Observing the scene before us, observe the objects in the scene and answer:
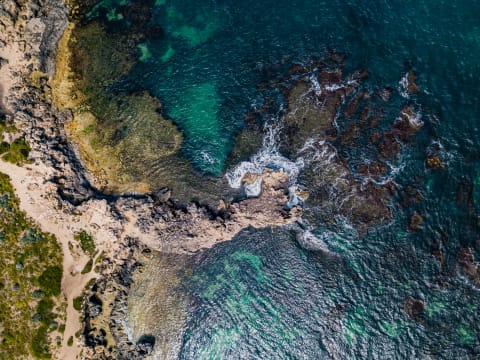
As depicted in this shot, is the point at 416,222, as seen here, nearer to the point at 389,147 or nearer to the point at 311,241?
the point at 389,147

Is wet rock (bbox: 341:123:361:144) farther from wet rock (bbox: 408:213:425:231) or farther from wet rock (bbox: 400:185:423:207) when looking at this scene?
wet rock (bbox: 408:213:425:231)

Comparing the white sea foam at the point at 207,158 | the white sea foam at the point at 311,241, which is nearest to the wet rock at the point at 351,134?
the white sea foam at the point at 311,241

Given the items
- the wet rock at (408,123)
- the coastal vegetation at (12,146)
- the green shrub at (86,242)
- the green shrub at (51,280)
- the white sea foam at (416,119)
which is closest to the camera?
the green shrub at (51,280)

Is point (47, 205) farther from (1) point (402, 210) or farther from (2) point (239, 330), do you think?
(1) point (402, 210)

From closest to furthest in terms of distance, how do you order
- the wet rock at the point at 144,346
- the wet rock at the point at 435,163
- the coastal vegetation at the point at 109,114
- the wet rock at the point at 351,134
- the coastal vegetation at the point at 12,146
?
the wet rock at the point at 144,346 → the coastal vegetation at the point at 12,146 → the wet rock at the point at 435,163 → the wet rock at the point at 351,134 → the coastal vegetation at the point at 109,114

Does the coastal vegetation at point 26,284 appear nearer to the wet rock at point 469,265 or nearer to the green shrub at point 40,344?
the green shrub at point 40,344
